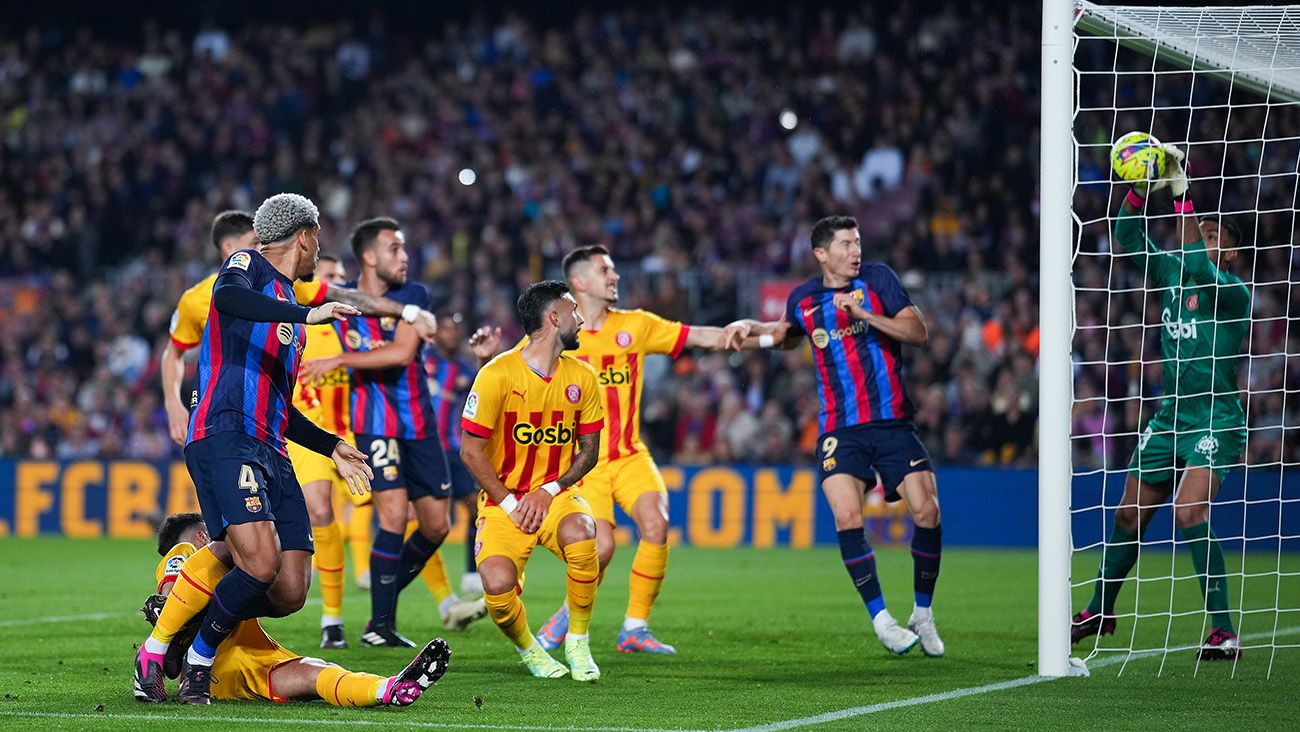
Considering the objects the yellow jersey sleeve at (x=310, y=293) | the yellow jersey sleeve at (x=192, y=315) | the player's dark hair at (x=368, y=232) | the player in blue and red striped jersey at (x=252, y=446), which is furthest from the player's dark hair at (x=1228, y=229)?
the yellow jersey sleeve at (x=192, y=315)

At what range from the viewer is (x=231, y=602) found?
21.1 feet

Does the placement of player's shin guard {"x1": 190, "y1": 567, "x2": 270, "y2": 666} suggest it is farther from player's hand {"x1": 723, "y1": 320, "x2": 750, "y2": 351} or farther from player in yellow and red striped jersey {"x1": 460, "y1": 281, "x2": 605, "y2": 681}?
player's hand {"x1": 723, "y1": 320, "x2": 750, "y2": 351}

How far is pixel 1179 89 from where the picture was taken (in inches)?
757

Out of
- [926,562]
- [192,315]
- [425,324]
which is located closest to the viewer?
[425,324]

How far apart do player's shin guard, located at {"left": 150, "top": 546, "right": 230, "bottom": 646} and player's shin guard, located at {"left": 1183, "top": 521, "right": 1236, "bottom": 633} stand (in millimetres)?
5037

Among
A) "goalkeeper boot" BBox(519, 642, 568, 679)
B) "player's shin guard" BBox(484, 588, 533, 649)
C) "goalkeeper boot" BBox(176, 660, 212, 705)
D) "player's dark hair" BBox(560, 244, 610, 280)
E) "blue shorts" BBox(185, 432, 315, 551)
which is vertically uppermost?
"player's dark hair" BBox(560, 244, 610, 280)

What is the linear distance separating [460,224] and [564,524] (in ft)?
52.0

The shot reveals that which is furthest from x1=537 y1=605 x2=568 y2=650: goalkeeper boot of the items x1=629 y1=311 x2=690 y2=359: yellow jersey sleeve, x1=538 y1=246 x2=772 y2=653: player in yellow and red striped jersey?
x1=629 y1=311 x2=690 y2=359: yellow jersey sleeve

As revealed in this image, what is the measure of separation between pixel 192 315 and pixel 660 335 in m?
2.63

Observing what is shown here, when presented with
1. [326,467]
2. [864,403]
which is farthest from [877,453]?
[326,467]

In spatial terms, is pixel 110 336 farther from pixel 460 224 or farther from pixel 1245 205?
pixel 1245 205

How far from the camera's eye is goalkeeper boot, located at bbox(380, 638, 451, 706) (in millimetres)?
6328

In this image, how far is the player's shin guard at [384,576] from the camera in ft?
30.5

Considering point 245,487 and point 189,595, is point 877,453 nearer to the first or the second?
point 245,487
